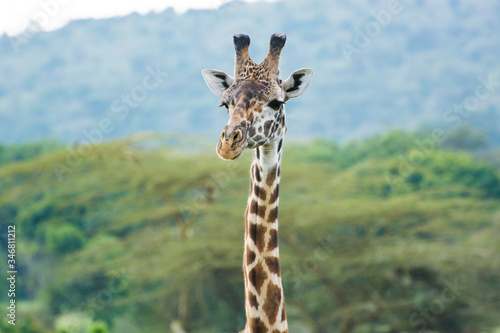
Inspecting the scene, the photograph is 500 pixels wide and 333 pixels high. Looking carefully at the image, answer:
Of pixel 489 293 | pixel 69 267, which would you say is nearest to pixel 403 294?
pixel 489 293

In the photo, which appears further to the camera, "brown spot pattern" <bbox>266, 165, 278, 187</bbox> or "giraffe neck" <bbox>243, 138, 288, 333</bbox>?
"brown spot pattern" <bbox>266, 165, 278, 187</bbox>

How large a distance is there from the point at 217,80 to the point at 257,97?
64 centimetres

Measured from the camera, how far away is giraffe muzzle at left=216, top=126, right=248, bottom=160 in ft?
13.1

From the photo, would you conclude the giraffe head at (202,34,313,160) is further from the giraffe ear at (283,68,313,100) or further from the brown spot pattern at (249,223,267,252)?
the brown spot pattern at (249,223,267,252)

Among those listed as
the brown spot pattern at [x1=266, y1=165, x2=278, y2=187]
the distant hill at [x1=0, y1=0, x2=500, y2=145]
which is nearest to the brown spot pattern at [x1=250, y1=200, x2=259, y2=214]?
the brown spot pattern at [x1=266, y1=165, x2=278, y2=187]

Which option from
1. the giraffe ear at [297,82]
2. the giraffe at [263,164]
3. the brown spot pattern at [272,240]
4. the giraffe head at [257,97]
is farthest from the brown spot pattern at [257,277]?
the giraffe ear at [297,82]

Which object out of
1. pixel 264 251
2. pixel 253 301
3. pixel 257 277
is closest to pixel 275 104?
pixel 264 251

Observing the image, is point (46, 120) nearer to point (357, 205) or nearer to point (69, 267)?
point (69, 267)

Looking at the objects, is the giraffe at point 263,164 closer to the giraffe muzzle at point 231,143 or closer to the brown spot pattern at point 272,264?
the brown spot pattern at point 272,264

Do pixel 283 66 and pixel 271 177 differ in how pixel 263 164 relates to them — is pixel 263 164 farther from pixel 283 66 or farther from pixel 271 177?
pixel 283 66

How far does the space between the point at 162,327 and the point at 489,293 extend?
10.3 meters

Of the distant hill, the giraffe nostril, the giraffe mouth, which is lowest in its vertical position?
the giraffe mouth

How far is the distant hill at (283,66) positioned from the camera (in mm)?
70500

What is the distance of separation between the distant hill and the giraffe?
197ft
